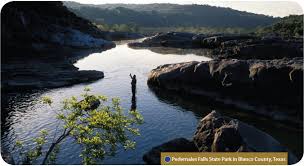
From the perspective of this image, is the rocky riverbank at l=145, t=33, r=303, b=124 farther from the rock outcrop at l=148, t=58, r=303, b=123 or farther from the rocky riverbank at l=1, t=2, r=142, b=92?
the rocky riverbank at l=1, t=2, r=142, b=92

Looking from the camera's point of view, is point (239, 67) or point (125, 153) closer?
point (125, 153)

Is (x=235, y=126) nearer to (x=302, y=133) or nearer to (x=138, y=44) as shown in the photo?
(x=302, y=133)

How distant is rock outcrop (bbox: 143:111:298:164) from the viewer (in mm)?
34906

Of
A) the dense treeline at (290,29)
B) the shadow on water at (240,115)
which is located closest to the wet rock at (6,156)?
the shadow on water at (240,115)

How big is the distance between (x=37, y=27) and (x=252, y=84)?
83.7 meters

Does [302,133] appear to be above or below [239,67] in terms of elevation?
below

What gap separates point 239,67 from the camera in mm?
60062

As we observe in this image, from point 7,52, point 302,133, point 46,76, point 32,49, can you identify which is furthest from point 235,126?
point 32,49

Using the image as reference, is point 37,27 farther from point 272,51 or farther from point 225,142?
point 225,142

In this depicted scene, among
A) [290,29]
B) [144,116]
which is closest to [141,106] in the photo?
[144,116]

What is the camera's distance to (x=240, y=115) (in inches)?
2174

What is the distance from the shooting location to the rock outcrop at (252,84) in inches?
2071

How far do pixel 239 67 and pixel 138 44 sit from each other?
10272 centimetres

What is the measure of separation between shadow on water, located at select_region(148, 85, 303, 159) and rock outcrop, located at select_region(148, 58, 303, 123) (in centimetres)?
113
